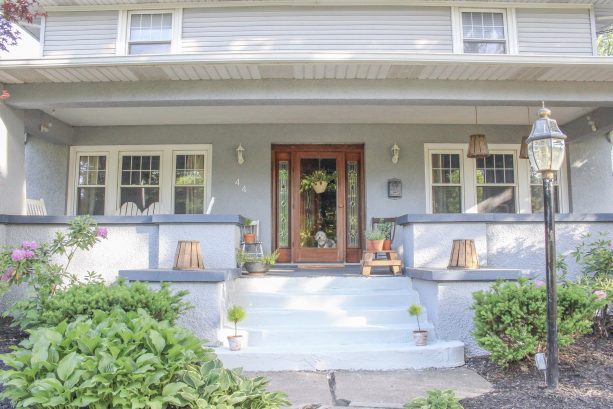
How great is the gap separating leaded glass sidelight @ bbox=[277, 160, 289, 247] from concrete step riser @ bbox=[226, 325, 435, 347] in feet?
11.0

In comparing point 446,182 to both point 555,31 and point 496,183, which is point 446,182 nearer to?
point 496,183

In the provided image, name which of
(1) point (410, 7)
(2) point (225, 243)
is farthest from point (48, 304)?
(1) point (410, 7)

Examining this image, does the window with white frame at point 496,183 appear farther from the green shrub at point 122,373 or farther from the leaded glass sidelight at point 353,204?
the green shrub at point 122,373

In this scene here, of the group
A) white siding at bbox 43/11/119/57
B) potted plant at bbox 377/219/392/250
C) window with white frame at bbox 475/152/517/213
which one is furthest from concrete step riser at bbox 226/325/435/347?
white siding at bbox 43/11/119/57

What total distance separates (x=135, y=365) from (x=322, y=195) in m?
5.73

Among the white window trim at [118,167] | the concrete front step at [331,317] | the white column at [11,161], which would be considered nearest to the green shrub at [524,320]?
the concrete front step at [331,317]

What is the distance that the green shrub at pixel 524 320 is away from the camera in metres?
3.77

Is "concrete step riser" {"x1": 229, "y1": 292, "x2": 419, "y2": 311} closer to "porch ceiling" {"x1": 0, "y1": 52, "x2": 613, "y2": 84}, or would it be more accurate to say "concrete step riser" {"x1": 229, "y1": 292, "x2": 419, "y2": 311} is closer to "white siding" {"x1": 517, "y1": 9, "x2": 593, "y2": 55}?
"porch ceiling" {"x1": 0, "y1": 52, "x2": 613, "y2": 84}

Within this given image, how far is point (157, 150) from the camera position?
317 inches

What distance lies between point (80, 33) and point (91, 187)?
8.15ft

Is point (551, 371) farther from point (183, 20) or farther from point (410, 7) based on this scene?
point (183, 20)

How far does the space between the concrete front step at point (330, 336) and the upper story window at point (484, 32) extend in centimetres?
453

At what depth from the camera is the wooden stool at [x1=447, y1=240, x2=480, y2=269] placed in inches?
201

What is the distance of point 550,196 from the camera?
11.9ft
